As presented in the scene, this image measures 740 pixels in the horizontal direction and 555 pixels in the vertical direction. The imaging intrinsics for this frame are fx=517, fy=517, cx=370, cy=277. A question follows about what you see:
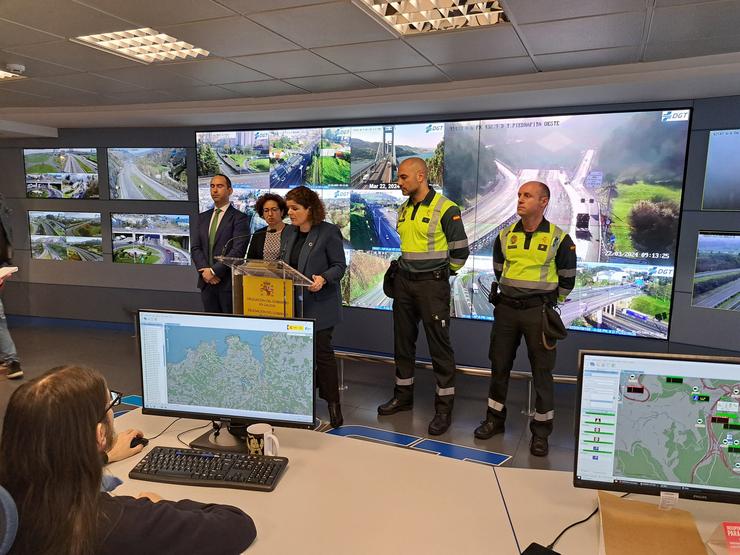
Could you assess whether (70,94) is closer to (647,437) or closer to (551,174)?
(551,174)

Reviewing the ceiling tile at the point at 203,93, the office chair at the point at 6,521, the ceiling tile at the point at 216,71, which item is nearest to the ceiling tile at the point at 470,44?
the ceiling tile at the point at 216,71

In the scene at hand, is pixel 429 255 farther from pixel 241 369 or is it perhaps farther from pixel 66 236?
pixel 66 236

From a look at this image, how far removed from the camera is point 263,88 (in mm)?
4426

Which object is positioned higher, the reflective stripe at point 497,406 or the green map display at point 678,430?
the green map display at point 678,430

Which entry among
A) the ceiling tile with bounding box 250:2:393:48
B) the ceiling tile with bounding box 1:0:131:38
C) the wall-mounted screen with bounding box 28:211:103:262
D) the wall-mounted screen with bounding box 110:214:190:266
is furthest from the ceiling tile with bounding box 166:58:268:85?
the wall-mounted screen with bounding box 28:211:103:262

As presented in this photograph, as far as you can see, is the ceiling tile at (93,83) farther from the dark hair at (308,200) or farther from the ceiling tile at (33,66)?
the dark hair at (308,200)

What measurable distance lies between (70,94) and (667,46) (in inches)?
193

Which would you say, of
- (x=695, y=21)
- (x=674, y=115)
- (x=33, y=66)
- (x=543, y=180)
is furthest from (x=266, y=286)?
(x=674, y=115)

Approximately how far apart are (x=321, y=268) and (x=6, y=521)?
9.04ft

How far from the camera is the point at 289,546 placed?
126 centimetres

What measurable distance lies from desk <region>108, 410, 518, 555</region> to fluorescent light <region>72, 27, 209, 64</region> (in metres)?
2.66

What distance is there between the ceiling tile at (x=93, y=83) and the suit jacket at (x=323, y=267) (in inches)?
90.9

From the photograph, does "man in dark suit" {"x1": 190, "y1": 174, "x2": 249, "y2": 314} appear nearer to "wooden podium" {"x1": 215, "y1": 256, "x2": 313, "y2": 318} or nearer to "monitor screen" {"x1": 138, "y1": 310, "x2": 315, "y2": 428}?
"wooden podium" {"x1": 215, "y1": 256, "x2": 313, "y2": 318}

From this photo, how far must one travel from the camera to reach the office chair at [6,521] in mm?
820
